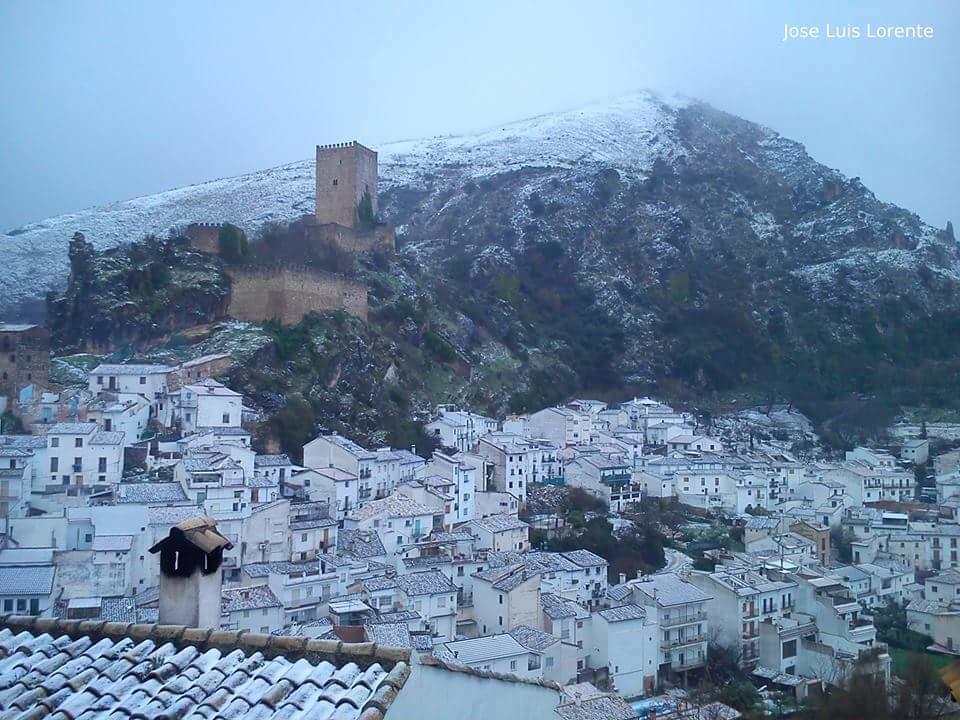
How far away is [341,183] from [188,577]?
3461 centimetres

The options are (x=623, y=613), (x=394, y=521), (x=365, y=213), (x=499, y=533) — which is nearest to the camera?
(x=623, y=613)

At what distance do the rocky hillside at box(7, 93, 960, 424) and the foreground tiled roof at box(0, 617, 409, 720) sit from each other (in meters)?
27.5

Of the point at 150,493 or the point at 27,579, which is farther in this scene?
the point at 150,493

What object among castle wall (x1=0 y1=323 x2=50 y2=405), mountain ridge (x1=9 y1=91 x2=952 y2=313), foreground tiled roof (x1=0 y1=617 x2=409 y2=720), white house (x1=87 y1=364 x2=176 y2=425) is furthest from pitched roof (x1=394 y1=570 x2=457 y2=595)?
mountain ridge (x1=9 y1=91 x2=952 y2=313)

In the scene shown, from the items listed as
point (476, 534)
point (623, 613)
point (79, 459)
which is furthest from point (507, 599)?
point (79, 459)

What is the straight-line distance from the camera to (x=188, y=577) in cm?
352

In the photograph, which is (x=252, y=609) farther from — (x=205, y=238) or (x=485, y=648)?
(x=205, y=238)

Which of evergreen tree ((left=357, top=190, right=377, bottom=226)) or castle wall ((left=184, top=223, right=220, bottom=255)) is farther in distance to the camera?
evergreen tree ((left=357, top=190, right=377, bottom=226))

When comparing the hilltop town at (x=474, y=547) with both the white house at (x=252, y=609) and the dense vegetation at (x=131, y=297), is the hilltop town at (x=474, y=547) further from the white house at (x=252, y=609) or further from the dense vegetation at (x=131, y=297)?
the dense vegetation at (x=131, y=297)

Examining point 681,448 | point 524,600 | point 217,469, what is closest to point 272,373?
point 217,469

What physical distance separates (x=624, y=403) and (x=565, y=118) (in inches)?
1967

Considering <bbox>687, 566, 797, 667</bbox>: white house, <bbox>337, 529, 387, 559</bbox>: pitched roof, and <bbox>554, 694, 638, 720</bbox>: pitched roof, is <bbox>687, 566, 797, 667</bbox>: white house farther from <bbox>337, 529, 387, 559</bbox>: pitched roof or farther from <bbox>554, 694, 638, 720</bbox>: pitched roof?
<bbox>337, 529, 387, 559</bbox>: pitched roof

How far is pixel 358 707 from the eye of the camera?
103 inches

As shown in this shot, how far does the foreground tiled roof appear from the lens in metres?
2.68
